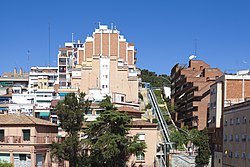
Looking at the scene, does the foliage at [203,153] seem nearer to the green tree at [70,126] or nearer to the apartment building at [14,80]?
the green tree at [70,126]

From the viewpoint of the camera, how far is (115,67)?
85062mm

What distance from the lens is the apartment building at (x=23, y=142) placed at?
1608 inches

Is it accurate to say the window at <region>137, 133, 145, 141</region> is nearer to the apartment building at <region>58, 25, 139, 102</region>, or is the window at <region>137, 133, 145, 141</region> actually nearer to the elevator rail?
the elevator rail

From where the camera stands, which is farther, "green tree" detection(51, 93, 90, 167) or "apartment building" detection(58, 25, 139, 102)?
"apartment building" detection(58, 25, 139, 102)

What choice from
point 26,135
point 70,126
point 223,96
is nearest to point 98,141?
point 70,126

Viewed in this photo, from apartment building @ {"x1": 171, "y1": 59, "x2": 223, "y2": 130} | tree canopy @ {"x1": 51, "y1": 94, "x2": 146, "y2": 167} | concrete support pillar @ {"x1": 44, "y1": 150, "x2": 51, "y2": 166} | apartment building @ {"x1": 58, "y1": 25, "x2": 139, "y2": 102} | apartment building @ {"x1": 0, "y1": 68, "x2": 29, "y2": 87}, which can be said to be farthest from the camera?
apartment building @ {"x1": 0, "y1": 68, "x2": 29, "y2": 87}

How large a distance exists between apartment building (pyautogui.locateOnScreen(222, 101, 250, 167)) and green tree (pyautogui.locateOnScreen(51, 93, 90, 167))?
1605 cm

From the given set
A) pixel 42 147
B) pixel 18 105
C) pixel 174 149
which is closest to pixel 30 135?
pixel 42 147

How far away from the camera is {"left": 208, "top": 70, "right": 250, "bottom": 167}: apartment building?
51.6m

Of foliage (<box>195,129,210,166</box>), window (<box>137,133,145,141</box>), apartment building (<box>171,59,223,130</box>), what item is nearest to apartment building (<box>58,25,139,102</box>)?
apartment building (<box>171,59,223,130</box>)

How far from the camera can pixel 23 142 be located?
41.2 meters

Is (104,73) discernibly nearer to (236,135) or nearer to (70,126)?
(70,126)

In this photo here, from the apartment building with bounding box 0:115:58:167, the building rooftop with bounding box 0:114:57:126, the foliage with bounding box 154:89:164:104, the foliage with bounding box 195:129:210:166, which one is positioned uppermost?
the foliage with bounding box 154:89:164:104

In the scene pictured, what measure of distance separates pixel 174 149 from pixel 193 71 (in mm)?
32030
